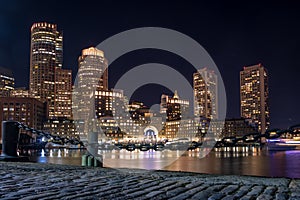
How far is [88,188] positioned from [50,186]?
1.95 ft

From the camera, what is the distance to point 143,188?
511 cm

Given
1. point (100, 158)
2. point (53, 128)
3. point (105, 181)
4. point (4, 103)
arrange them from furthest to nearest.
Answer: point (53, 128) → point (4, 103) → point (100, 158) → point (105, 181)

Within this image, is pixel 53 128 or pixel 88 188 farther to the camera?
pixel 53 128

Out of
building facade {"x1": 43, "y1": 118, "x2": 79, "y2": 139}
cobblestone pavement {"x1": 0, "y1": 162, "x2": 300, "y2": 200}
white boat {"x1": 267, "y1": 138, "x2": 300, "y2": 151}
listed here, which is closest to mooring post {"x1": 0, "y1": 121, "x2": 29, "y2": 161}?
cobblestone pavement {"x1": 0, "y1": 162, "x2": 300, "y2": 200}

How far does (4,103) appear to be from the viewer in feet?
510

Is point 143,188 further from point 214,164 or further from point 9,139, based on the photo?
point 214,164

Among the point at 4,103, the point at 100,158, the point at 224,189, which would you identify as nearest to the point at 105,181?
the point at 224,189

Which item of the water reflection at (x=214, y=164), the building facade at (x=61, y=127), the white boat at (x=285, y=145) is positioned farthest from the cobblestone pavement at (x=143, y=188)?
the building facade at (x=61, y=127)

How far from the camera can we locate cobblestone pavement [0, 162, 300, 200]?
4492 mm

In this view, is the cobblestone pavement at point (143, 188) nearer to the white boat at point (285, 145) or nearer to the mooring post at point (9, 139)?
the mooring post at point (9, 139)

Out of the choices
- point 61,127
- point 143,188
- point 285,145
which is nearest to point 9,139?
point 143,188

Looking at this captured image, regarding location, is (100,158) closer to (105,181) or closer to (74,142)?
(74,142)

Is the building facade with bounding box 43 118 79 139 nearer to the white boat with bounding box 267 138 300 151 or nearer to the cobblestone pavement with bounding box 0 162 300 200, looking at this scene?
the white boat with bounding box 267 138 300 151

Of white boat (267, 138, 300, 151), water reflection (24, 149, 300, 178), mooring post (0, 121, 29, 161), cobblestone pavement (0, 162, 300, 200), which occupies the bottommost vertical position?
white boat (267, 138, 300, 151)
